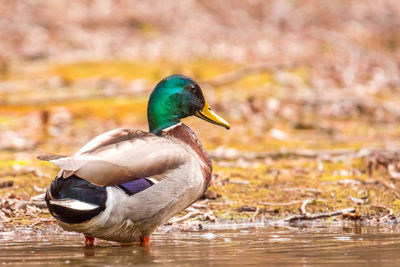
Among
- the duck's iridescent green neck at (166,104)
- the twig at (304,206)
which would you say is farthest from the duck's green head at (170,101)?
the twig at (304,206)

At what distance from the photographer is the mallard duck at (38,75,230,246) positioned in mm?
4562

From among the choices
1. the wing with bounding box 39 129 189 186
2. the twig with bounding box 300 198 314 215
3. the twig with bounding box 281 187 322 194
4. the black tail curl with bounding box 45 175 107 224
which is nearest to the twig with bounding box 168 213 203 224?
the twig with bounding box 300 198 314 215

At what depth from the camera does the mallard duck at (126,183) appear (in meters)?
A: 4.56

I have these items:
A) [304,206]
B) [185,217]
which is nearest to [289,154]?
[304,206]

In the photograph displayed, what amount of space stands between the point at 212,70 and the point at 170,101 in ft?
33.9

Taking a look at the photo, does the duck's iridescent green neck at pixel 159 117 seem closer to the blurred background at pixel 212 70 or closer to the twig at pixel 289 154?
the blurred background at pixel 212 70

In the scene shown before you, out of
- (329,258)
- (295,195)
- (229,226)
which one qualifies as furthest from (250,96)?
(329,258)

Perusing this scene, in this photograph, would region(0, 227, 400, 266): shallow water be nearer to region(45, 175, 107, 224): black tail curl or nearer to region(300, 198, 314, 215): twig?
region(45, 175, 107, 224): black tail curl

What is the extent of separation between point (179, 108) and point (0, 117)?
7.16 meters

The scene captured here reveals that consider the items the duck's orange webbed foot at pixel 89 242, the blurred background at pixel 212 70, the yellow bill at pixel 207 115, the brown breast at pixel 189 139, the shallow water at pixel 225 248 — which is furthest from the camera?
the blurred background at pixel 212 70

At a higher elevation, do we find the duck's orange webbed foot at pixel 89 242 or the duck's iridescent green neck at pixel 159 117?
the duck's iridescent green neck at pixel 159 117

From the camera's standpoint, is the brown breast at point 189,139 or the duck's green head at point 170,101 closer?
the brown breast at point 189,139

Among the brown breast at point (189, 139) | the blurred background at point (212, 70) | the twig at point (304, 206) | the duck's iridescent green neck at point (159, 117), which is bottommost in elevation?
the twig at point (304, 206)

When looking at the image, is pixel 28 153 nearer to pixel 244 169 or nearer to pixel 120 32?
pixel 244 169
